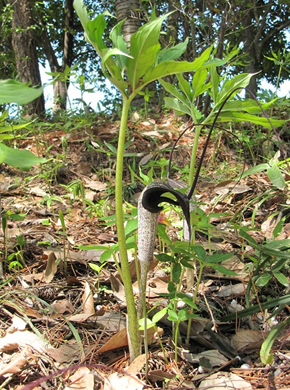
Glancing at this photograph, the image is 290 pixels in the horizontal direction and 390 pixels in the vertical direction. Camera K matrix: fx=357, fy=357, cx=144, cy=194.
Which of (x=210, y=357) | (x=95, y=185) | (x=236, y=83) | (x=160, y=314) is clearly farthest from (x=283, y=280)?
(x=95, y=185)

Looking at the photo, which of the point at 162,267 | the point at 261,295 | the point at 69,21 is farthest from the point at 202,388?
the point at 69,21

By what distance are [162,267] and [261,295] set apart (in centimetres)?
43

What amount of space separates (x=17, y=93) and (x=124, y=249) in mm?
455

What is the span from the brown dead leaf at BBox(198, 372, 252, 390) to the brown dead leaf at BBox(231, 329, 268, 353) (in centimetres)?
13

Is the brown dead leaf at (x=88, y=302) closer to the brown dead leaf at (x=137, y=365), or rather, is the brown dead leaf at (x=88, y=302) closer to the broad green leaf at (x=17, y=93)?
the brown dead leaf at (x=137, y=365)

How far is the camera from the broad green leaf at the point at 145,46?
0.81 meters

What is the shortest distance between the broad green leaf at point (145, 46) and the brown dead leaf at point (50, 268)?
903 mm

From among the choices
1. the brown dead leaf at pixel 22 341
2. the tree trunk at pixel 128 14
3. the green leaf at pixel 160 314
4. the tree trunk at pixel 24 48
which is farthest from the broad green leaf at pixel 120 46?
the tree trunk at pixel 24 48

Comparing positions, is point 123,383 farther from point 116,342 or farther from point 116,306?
point 116,306

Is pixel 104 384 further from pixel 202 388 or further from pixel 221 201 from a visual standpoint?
pixel 221 201

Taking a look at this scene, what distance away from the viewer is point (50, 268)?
146 centimetres

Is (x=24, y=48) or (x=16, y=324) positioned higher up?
(x=24, y=48)

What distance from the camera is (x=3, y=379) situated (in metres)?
0.96

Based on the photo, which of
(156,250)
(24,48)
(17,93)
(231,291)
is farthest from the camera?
(24,48)
